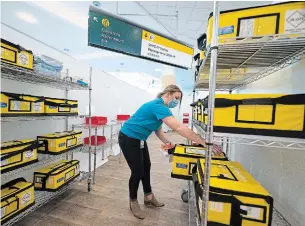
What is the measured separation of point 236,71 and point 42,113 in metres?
1.91

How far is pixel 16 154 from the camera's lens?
1.40 m

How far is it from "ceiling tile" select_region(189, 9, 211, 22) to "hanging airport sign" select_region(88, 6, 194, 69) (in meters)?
0.64

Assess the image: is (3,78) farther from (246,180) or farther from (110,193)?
(246,180)

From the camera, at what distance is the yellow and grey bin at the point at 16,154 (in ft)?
4.31

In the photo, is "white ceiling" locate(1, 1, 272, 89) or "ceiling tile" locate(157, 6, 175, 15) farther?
"ceiling tile" locate(157, 6, 175, 15)

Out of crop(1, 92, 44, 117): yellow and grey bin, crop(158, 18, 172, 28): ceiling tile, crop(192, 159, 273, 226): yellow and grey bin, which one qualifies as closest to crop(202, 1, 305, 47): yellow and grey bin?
crop(192, 159, 273, 226): yellow and grey bin

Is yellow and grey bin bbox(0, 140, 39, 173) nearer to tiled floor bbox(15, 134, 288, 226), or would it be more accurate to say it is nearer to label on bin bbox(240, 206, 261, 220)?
tiled floor bbox(15, 134, 288, 226)

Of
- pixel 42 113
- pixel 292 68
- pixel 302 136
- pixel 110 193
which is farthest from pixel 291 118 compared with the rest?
pixel 110 193

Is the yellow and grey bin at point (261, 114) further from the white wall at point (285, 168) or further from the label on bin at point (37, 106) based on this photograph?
the label on bin at point (37, 106)

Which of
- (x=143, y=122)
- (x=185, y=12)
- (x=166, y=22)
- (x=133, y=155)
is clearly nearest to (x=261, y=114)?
(x=143, y=122)

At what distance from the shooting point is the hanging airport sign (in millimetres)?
1998

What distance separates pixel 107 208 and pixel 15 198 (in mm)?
886

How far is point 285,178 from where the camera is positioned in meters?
1.08

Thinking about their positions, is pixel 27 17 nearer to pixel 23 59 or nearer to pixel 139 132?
pixel 23 59
